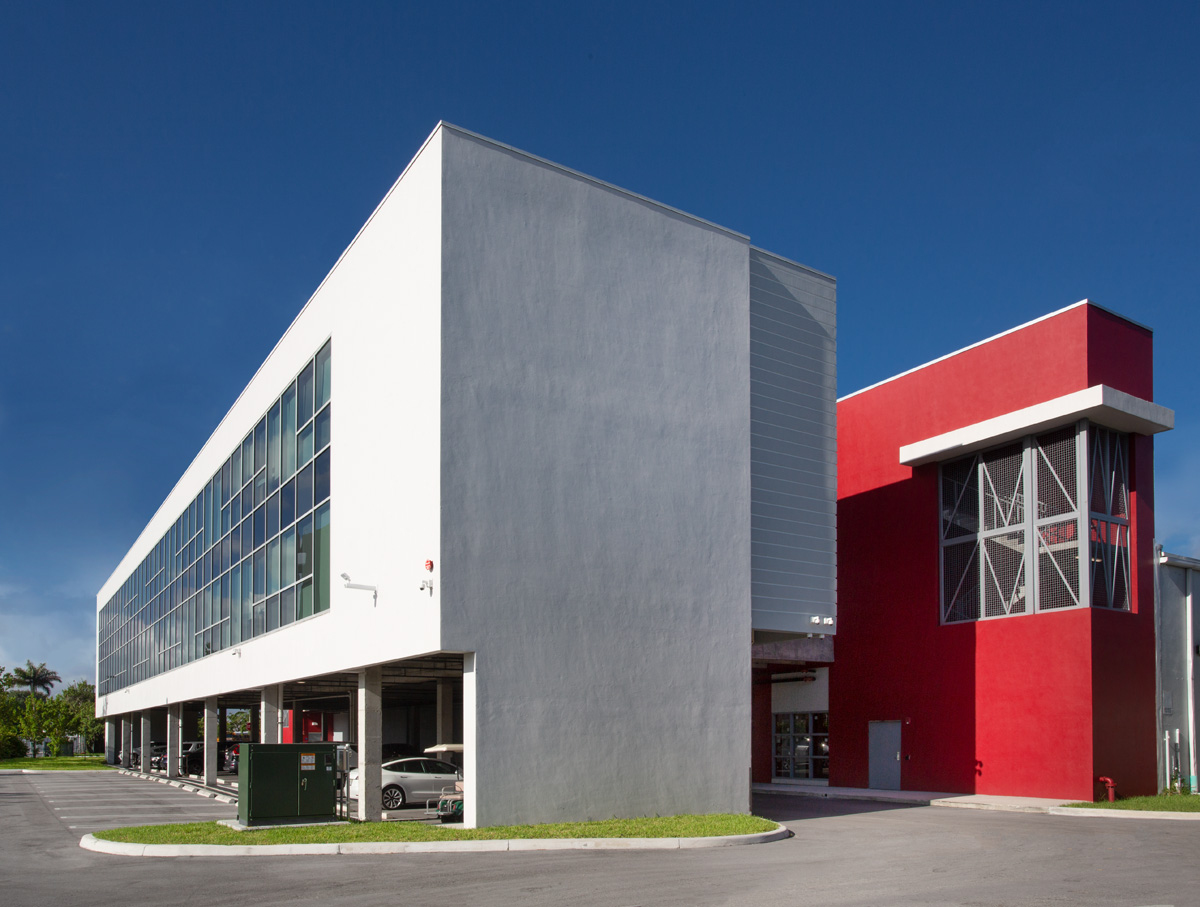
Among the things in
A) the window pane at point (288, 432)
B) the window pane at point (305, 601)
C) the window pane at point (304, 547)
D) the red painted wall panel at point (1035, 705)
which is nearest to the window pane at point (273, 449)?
the window pane at point (288, 432)

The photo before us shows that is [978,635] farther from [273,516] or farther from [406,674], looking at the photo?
[273,516]

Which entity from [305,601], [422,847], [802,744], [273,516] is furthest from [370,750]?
[802,744]

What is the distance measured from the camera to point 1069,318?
27719 mm

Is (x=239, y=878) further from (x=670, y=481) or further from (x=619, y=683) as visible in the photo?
(x=670, y=481)

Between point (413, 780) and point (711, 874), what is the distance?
13.2 meters

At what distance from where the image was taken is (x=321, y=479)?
83.0 feet

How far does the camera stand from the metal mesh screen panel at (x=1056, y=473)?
2727 centimetres

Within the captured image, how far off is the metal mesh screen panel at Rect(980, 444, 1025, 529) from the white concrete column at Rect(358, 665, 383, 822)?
17560 mm

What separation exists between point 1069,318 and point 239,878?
23.8 metres

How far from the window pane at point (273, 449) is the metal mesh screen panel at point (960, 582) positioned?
19352 millimetres

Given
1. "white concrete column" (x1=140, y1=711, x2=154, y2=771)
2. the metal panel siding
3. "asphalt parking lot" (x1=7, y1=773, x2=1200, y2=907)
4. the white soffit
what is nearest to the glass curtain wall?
"white concrete column" (x1=140, y1=711, x2=154, y2=771)

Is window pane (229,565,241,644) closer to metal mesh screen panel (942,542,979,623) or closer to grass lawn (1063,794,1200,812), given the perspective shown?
metal mesh screen panel (942,542,979,623)

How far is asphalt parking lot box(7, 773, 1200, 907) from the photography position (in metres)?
11.9

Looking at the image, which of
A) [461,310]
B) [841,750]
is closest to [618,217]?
[461,310]
